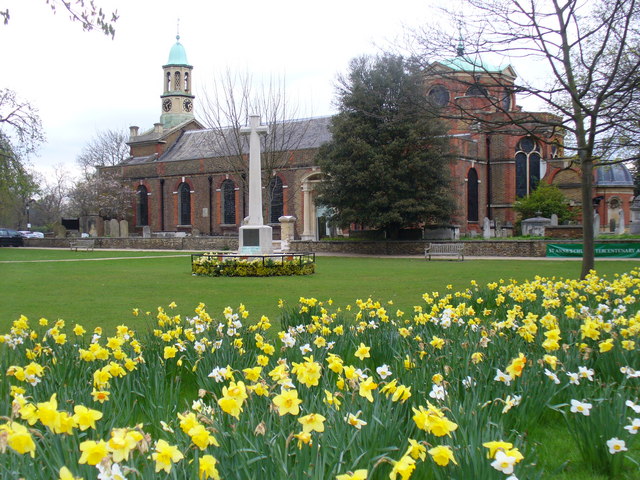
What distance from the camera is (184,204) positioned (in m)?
57.2

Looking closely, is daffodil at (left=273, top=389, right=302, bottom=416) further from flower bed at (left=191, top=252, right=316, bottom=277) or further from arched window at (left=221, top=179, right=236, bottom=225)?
arched window at (left=221, top=179, right=236, bottom=225)

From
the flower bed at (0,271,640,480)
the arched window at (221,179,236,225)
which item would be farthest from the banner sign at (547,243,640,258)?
the arched window at (221,179,236,225)

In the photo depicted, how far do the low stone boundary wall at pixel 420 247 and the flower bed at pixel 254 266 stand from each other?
13772 millimetres

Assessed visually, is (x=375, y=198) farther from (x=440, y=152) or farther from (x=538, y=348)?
(x=538, y=348)

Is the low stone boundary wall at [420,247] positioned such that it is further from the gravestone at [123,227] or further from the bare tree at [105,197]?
the bare tree at [105,197]

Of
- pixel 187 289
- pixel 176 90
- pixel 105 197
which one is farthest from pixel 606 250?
pixel 176 90

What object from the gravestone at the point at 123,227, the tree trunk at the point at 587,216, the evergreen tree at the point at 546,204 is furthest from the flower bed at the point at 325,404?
the gravestone at the point at 123,227

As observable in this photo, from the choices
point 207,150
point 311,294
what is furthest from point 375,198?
point 207,150

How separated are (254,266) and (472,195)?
2994cm

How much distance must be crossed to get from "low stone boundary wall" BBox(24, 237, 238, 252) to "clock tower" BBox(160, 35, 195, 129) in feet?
57.0

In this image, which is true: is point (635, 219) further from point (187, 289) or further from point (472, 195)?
point (187, 289)

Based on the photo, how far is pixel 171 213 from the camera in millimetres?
57250

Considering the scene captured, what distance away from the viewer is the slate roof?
48.2 m

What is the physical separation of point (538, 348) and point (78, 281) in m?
14.7
